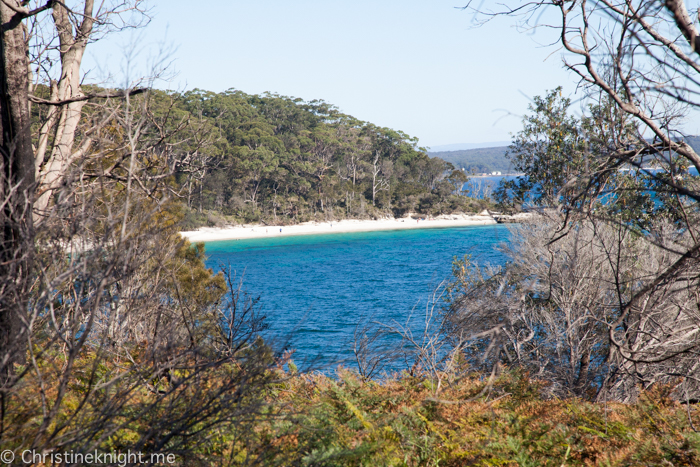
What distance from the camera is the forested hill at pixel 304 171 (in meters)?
55.5

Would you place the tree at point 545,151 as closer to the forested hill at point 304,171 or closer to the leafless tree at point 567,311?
the leafless tree at point 567,311

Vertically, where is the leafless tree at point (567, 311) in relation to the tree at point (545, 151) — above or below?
below

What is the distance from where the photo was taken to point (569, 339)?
8.37 m

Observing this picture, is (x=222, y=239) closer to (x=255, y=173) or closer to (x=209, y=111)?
(x=255, y=173)

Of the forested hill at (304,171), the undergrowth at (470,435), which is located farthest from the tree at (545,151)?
the forested hill at (304,171)

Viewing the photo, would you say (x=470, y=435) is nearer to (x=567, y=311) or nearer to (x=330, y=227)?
(x=567, y=311)

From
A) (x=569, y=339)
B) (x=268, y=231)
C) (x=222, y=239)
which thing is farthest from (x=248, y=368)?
(x=268, y=231)

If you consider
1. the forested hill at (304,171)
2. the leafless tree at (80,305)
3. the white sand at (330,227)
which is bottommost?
the white sand at (330,227)

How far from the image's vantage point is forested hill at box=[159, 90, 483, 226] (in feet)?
182

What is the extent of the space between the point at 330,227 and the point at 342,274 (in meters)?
25.5

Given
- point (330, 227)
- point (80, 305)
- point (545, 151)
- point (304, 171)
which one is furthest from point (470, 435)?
point (304, 171)

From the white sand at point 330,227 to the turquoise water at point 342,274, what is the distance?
1.87 metres

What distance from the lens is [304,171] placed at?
6159cm

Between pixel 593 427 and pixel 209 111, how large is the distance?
62.5 metres
